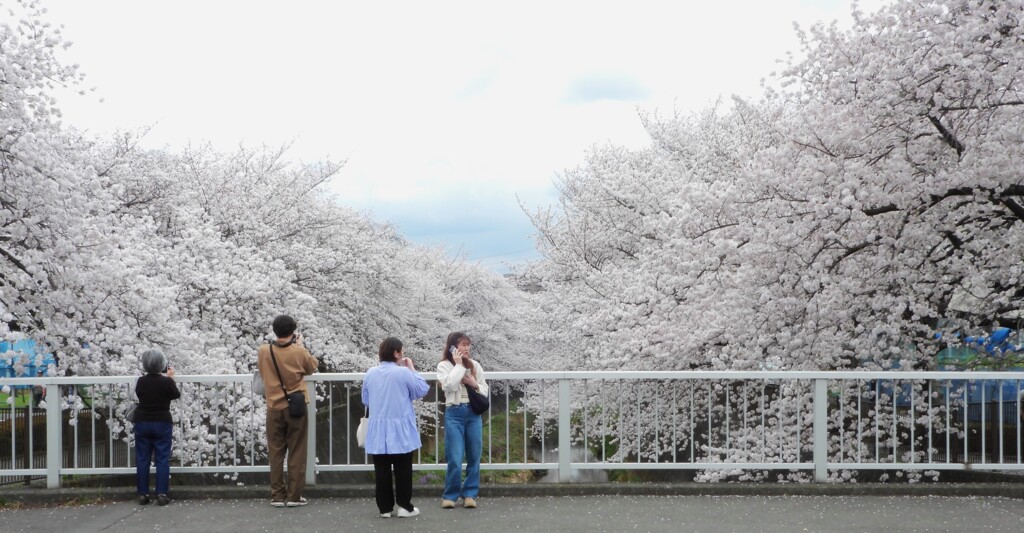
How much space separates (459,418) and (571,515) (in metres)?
1.25

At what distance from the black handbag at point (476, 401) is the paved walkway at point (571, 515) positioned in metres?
0.87

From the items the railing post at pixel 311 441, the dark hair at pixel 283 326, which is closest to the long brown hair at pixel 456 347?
the dark hair at pixel 283 326

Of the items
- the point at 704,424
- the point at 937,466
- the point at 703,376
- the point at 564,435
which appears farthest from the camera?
the point at 704,424

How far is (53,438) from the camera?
8281 millimetres

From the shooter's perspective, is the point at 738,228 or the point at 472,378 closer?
the point at 472,378

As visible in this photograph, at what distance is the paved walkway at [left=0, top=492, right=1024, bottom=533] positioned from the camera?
22.5 feet

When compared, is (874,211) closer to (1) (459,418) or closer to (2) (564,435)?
(2) (564,435)

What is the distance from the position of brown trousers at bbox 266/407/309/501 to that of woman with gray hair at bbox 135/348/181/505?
3.15 feet

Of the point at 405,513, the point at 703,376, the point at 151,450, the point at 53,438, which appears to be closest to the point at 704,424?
the point at 703,376

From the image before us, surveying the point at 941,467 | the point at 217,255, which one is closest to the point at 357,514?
the point at 941,467

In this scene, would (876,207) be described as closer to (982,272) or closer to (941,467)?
(982,272)

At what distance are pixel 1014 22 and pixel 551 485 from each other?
709cm

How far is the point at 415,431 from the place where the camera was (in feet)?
23.6

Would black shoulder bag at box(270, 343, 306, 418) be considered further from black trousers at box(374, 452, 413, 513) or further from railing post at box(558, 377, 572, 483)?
railing post at box(558, 377, 572, 483)
